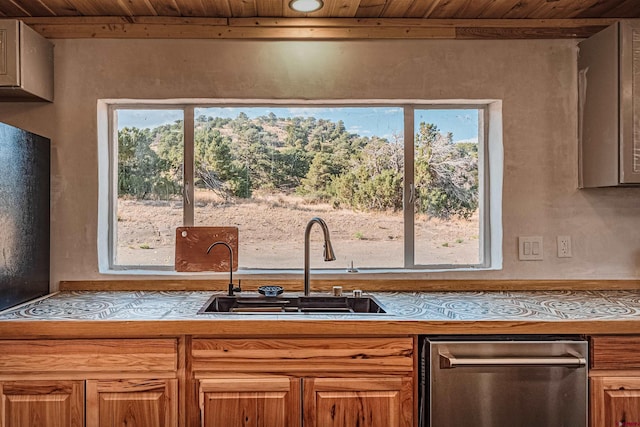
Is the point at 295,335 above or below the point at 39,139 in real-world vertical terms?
below

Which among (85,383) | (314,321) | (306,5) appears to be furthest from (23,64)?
(314,321)

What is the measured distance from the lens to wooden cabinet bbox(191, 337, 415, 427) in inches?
63.0

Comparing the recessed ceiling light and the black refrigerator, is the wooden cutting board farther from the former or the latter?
the recessed ceiling light

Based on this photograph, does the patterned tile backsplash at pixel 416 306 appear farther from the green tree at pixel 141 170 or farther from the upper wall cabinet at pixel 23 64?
the upper wall cabinet at pixel 23 64

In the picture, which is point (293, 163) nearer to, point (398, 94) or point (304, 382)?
point (398, 94)

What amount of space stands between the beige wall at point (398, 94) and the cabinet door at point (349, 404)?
831 millimetres

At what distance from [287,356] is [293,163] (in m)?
1.05

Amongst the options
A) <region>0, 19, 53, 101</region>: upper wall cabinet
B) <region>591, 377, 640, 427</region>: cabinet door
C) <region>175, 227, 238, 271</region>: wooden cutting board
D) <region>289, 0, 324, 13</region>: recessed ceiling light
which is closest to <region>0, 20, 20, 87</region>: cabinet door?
<region>0, 19, 53, 101</region>: upper wall cabinet

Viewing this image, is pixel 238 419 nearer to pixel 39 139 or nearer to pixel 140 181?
pixel 140 181

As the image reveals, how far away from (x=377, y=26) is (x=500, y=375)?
1.61 m

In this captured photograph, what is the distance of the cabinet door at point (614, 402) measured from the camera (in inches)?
63.2

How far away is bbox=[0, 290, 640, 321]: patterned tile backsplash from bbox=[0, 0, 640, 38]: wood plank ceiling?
1.22 meters

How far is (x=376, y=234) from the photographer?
2359 millimetres

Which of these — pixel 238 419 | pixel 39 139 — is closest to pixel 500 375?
pixel 238 419
